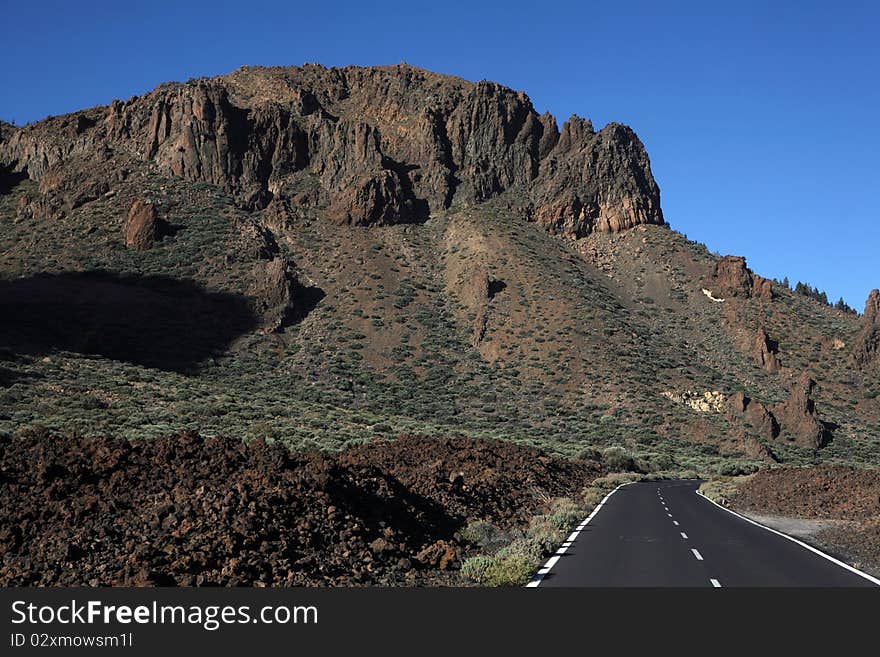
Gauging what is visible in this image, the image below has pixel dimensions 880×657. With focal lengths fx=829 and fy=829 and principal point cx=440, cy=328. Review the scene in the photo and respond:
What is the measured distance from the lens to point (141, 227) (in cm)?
8231

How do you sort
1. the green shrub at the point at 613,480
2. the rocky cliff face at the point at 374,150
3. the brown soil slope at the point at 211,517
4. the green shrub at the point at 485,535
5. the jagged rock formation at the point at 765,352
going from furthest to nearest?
1. the rocky cliff face at the point at 374,150
2. the jagged rock formation at the point at 765,352
3. the green shrub at the point at 613,480
4. the green shrub at the point at 485,535
5. the brown soil slope at the point at 211,517

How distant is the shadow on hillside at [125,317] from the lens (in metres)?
64.1

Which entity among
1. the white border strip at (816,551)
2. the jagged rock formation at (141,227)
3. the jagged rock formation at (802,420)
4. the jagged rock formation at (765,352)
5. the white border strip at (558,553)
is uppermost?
the jagged rock formation at (141,227)

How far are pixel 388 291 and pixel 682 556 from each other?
6822cm

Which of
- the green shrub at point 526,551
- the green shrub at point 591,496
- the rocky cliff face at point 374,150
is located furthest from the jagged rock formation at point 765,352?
the green shrub at point 526,551

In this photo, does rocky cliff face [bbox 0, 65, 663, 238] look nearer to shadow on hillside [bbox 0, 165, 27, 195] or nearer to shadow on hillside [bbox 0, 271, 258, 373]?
shadow on hillside [bbox 0, 165, 27, 195]

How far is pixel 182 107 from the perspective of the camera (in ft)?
313

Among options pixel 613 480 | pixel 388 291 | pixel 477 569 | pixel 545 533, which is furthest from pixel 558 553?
pixel 388 291

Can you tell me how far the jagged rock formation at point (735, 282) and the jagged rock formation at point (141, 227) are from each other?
2262 inches

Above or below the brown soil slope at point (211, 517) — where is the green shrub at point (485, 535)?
below

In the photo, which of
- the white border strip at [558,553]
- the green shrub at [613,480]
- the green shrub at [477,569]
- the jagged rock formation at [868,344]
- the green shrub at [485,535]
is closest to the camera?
the white border strip at [558,553]

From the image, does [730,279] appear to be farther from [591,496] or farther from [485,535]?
[485,535]

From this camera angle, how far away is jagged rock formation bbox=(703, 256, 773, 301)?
87.1m

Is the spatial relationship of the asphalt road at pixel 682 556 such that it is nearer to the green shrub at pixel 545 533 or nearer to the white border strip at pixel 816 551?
the white border strip at pixel 816 551
